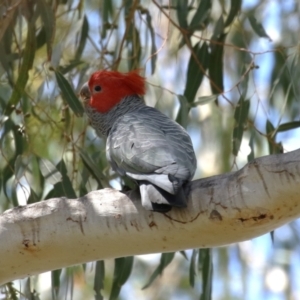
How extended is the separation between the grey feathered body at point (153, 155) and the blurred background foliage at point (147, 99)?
0.92ft

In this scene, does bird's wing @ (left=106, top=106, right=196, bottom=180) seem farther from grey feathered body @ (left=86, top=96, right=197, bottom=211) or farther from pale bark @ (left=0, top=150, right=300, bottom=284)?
pale bark @ (left=0, top=150, right=300, bottom=284)

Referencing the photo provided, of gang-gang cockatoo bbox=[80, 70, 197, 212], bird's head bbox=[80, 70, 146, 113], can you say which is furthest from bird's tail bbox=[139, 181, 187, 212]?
bird's head bbox=[80, 70, 146, 113]

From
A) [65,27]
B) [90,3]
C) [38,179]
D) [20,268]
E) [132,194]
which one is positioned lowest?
[20,268]

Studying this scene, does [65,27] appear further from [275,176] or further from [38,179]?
[275,176]

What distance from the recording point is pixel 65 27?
4152 millimetres

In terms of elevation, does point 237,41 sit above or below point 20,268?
above

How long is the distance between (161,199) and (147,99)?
2.29 metres

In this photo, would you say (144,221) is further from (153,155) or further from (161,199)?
(153,155)

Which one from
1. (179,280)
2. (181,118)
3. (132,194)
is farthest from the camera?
(179,280)

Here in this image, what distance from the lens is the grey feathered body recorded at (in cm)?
217

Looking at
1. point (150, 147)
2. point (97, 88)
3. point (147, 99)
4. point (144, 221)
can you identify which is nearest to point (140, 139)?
point (150, 147)

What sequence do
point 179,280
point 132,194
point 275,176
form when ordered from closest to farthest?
point 275,176 → point 132,194 → point 179,280

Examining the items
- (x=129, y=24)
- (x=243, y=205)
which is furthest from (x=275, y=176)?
(x=129, y=24)

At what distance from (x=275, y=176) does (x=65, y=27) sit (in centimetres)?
237
